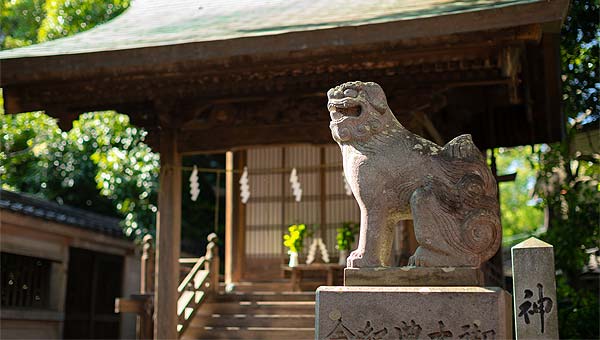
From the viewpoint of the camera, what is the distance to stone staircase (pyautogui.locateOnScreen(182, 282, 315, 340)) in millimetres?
9234

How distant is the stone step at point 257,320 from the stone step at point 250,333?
11 centimetres

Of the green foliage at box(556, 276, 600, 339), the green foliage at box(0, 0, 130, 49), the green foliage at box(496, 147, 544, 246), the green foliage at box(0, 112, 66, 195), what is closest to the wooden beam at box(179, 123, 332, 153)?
the green foliage at box(556, 276, 600, 339)

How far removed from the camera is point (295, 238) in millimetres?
11242

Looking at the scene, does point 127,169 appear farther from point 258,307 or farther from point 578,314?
point 578,314

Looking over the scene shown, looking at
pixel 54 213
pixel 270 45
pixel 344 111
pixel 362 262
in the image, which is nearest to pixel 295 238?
pixel 270 45

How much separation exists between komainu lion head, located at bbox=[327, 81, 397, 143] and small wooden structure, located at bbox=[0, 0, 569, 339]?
2288 mm

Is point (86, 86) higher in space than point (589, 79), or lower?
lower

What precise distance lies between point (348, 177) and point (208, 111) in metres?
4.75

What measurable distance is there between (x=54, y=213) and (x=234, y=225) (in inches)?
162

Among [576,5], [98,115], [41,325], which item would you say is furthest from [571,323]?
[98,115]

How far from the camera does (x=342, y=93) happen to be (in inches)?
183

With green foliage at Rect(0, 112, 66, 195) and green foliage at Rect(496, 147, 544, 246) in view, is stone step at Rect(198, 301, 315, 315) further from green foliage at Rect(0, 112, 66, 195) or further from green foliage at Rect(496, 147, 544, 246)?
green foliage at Rect(496, 147, 544, 246)

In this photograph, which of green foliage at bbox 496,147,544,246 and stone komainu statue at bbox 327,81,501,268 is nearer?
stone komainu statue at bbox 327,81,501,268

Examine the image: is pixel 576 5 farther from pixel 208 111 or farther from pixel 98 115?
pixel 98 115
